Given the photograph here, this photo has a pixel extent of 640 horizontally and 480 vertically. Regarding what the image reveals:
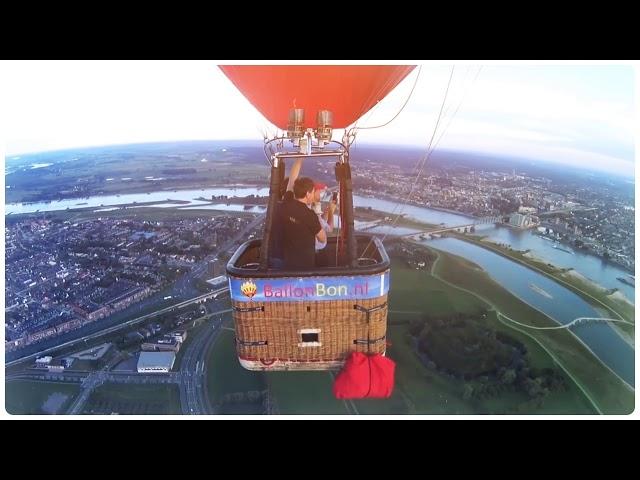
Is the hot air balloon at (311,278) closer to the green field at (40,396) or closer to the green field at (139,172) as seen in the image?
the green field at (139,172)

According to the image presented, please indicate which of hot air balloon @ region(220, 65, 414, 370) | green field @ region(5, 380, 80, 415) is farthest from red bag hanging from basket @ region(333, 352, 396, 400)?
green field @ region(5, 380, 80, 415)

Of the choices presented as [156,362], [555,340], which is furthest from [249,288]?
[555,340]

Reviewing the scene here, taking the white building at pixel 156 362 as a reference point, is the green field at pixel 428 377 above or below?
above

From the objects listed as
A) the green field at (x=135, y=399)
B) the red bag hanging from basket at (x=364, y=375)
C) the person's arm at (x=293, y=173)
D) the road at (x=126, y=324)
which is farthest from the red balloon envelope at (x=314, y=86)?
the road at (x=126, y=324)

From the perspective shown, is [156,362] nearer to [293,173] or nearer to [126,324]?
[126,324]

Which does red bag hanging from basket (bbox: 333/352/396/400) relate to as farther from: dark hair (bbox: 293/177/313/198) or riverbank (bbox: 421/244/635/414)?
riverbank (bbox: 421/244/635/414)

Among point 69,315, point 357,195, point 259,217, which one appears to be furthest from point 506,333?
point 69,315

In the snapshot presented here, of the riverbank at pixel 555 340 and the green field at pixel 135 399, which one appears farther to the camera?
the green field at pixel 135 399
